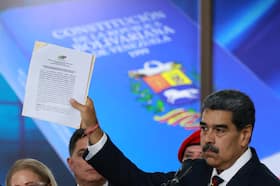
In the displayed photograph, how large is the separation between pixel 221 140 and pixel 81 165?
94 centimetres

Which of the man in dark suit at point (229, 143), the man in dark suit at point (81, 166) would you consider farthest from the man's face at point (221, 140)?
the man in dark suit at point (81, 166)

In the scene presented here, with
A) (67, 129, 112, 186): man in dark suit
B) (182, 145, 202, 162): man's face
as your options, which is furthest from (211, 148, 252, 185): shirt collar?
(67, 129, 112, 186): man in dark suit

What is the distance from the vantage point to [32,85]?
7.48 ft

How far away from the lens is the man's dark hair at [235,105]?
2.17 m

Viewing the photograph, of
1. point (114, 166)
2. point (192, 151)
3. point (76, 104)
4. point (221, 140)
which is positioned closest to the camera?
point (221, 140)

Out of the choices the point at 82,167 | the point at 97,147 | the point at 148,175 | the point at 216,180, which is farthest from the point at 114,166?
the point at 82,167

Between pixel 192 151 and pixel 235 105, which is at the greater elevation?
Result: pixel 235 105

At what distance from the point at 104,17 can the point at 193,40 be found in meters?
0.52

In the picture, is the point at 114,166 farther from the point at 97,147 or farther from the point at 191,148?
the point at 191,148

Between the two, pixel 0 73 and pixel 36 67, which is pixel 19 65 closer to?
pixel 0 73

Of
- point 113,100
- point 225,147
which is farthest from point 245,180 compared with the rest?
point 113,100

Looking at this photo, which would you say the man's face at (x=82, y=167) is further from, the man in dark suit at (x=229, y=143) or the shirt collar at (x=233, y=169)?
the shirt collar at (x=233, y=169)

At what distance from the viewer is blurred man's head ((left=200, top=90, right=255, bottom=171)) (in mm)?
2145

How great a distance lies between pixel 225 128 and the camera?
2.16 meters
